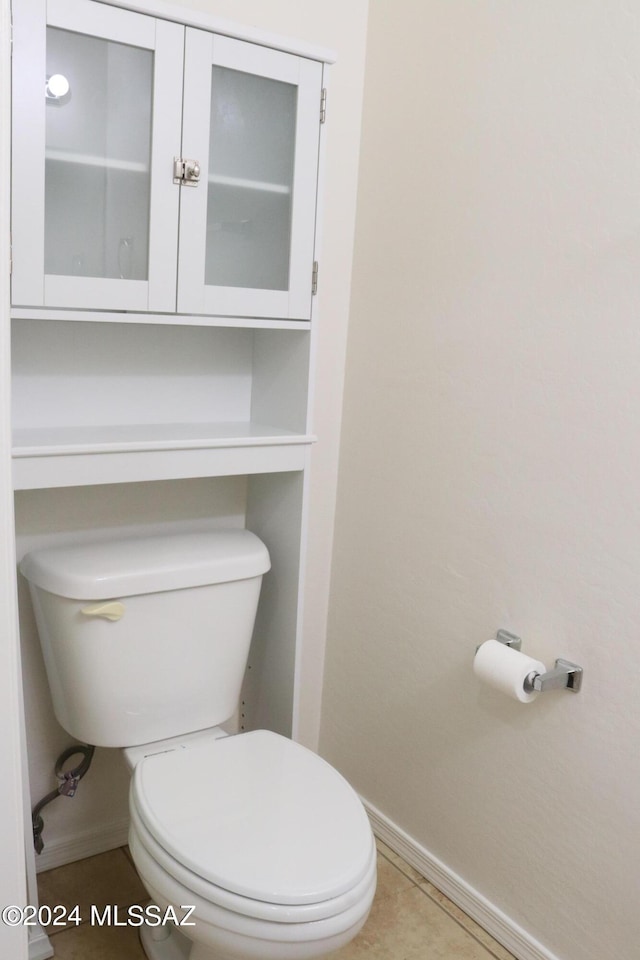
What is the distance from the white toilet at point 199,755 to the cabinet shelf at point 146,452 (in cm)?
17

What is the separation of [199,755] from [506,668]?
1.88 ft

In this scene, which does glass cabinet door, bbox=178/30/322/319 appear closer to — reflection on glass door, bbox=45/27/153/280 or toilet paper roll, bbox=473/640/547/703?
reflection on glass door, bbox=45/27/153/280

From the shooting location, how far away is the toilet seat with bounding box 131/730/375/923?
1.24 meters

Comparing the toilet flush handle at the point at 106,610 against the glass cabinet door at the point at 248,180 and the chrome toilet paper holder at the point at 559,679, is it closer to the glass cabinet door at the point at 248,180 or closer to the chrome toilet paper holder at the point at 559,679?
the glass cabinet door at the point at 248,180

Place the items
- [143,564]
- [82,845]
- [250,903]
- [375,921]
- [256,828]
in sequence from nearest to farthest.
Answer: [250,903], [256,828], [143,564], [375,921], [82,845]

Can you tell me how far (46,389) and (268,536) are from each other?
0.56 meters

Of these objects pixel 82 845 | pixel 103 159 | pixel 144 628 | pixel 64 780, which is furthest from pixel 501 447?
pixel 82 845

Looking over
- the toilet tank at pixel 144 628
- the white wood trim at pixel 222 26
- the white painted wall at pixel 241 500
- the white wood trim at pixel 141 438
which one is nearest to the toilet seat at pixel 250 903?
the toilet tank at pixel 144 628

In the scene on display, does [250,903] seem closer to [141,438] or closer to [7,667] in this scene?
[7,667]

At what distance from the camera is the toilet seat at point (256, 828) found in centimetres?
124

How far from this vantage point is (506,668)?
1.51m

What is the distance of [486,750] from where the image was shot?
66.9 inches

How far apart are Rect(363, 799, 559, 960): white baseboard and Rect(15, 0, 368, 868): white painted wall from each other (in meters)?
0.34

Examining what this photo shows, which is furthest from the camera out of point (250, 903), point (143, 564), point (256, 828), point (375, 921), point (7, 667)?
point (375, 921)
